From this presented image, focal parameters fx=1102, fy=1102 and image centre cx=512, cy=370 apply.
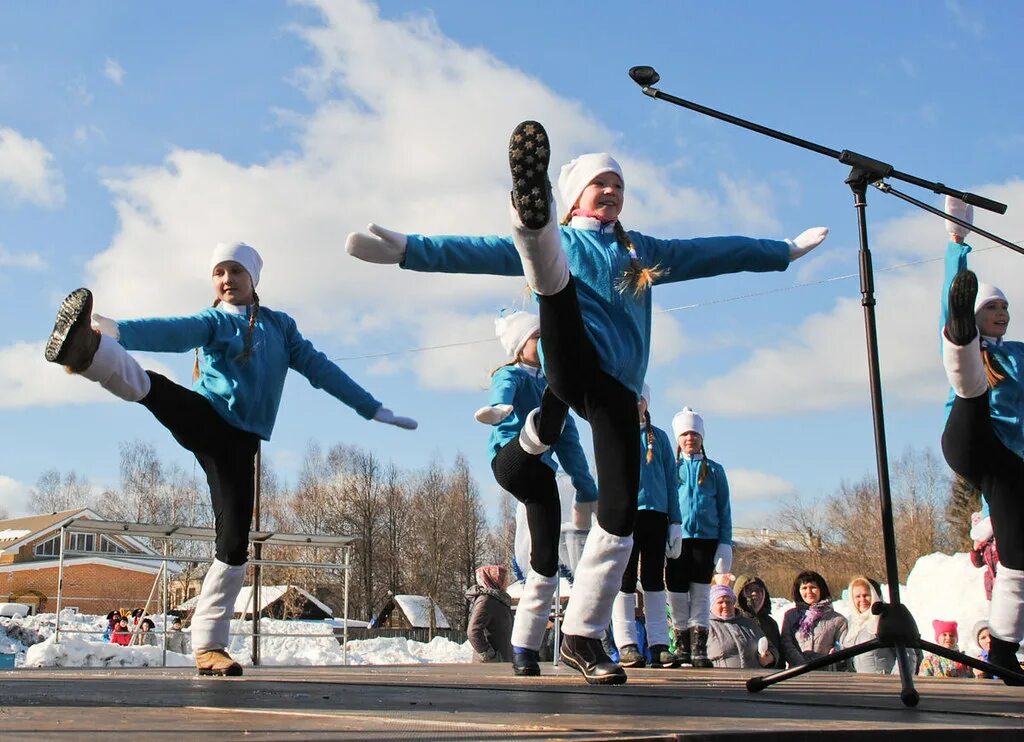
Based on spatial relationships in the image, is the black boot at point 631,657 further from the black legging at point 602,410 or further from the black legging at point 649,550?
the black legging at point 602,410

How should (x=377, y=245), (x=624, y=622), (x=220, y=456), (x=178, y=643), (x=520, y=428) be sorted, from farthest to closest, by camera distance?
(x=178, y=643)
(x=624, y=622)
(x=520, y=428)
(x=220, y=456)
(x=377, y=245)

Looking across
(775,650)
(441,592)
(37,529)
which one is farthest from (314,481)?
(775,650)

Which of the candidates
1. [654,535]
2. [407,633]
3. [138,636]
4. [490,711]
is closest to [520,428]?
[654,535]

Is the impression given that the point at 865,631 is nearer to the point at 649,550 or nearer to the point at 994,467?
the point at 649,550

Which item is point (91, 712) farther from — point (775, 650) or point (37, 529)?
point (37, 529)

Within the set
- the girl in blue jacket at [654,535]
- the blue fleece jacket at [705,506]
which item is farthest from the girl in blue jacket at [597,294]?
the blue fleece jacket at [705,506]

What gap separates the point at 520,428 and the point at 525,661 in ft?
3.93

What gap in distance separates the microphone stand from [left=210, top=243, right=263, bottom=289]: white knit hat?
7.26 ft

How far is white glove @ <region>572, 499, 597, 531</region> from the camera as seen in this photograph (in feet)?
18.7

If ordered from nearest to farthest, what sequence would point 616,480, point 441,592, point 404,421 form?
point 616,480 < point 404,421 < point 441,592

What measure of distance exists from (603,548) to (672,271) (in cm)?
119

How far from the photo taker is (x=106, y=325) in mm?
4953

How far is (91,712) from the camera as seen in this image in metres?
2.71

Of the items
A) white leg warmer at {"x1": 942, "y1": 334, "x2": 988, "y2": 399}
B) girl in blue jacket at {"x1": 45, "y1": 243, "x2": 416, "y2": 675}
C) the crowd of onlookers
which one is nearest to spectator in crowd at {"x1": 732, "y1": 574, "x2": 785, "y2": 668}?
white leg warmer at {"x1": 942, "y1": 334, "x2": 988, "y2": 399}
